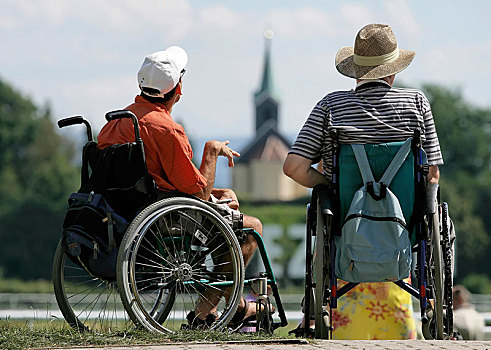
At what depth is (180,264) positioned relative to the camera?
5.57m

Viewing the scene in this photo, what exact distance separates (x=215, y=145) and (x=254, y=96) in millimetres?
115713

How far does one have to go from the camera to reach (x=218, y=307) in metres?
5.77

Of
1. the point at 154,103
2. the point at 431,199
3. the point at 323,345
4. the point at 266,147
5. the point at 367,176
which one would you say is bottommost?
the point at 323,345

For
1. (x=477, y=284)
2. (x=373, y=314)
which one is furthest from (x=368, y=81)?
(x=477, y=284)

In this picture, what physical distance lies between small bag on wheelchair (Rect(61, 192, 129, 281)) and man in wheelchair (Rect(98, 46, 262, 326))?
0.30 m

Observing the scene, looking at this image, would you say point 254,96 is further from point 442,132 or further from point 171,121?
point 171,121

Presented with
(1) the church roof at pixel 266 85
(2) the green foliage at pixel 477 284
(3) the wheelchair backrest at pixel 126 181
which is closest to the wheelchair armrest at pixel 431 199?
(3) the wheelchair backrest at pixel 126 181

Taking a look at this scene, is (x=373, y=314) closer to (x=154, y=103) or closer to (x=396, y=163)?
(x=396, y=163)

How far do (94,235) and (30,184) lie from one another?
7853 cm

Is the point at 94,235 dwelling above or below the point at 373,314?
above

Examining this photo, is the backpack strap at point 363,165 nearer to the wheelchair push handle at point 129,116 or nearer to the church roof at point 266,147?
the wheelchair push handle at point 129,116

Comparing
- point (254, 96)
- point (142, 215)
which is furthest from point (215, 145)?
point (254, 96)

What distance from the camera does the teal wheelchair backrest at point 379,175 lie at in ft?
18.4

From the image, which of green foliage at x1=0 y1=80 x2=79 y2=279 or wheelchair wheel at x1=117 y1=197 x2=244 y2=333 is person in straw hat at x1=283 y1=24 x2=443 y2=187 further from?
green foliage at x1=0 y1=80 x2=79 y2=279
